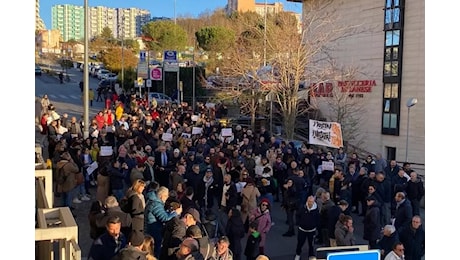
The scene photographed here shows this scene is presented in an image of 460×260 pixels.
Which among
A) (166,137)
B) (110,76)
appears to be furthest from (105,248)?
(110,76)

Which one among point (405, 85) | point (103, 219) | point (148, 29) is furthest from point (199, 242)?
point (148, 29)

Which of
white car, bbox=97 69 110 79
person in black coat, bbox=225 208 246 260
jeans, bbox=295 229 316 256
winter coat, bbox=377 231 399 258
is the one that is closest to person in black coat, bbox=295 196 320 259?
jeans, bbox=295 229 316 256

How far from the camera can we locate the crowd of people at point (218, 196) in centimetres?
809

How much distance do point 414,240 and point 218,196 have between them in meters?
5.51

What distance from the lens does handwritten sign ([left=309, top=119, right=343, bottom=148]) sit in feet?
50.0

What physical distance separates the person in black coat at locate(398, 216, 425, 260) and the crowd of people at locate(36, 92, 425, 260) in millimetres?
16

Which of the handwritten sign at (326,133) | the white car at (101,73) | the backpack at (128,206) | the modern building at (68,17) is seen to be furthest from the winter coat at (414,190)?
the modern building at (68,17)

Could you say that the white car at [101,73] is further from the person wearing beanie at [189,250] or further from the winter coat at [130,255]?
the winter coat at [130,255]

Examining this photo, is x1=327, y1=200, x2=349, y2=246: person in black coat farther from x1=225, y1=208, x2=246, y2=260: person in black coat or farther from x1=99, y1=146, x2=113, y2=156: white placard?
x1=99, y1=146, x2=113, y2=156: white placard

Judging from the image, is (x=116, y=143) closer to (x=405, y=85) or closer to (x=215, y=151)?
(x=215, y=151)

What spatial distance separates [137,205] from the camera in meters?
9.27

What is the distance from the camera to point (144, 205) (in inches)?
372

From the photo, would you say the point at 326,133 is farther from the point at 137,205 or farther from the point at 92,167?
the point at 137,205

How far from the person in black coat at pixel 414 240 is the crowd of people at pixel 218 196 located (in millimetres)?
16
